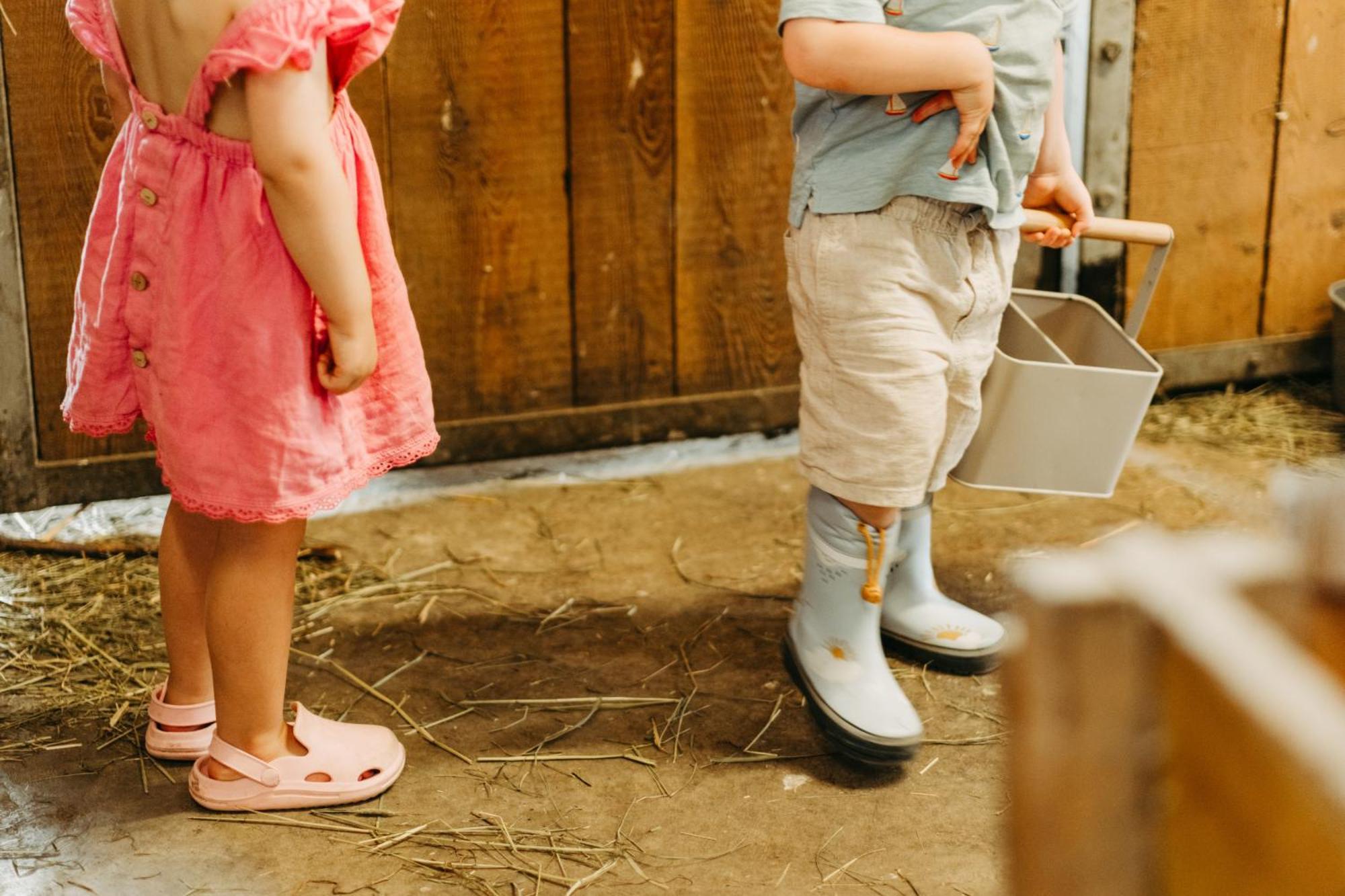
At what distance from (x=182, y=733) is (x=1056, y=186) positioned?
1.41 m

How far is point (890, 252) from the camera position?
1.85 m

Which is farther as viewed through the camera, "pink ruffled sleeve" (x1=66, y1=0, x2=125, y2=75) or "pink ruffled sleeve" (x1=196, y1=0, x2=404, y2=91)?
"pink ruffled sleeve" (x1=66, y1=0, x2=125, y2=75)

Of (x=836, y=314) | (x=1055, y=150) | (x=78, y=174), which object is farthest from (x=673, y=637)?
(x=78, y=174)

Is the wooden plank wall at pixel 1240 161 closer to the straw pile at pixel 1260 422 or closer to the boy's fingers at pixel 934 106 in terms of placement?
the straw pile at pixel 1260 422

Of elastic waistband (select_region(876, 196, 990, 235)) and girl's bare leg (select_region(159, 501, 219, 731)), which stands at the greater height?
elastic waistband (select_region(876, 196, 990, 235))

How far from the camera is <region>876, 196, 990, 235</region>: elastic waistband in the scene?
1851mm

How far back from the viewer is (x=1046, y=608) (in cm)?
83

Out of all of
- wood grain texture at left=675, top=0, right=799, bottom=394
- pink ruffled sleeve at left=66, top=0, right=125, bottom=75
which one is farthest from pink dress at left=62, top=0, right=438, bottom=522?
wood grain texture at left=675, top=0, right=799, bottom=394

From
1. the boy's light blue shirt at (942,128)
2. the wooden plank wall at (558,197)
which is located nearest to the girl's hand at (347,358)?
the boy's light blue shirt at (942,128)

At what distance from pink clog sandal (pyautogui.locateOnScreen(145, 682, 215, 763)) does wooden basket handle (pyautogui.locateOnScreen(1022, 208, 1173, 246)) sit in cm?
128

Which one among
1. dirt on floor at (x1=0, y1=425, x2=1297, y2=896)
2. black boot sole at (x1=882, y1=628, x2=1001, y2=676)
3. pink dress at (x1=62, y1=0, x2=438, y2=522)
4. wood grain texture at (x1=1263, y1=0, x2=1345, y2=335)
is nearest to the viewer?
pink dress at (x1=62, y1=0, x2=438, y2=522)

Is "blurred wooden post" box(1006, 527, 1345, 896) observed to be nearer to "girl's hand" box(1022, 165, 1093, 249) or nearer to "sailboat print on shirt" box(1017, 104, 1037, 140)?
"sailboat print on shirt" box(1017, 104, 1037, 140)

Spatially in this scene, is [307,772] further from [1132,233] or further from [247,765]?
[1132,233]

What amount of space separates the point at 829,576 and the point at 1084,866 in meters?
1.16
